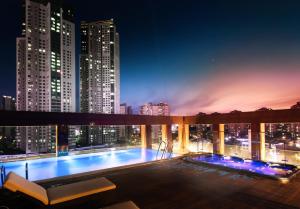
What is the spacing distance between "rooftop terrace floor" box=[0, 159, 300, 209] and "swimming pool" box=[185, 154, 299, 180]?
396 millimetres

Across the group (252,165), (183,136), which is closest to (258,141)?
(252,165)

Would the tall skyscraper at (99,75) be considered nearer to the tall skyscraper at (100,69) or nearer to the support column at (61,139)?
the tall skyscraper at (100,69)

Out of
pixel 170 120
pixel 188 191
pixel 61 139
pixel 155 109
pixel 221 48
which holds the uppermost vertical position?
pixel 221 48

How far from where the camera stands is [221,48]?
14.5m

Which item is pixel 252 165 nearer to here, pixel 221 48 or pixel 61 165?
pixel 61 165

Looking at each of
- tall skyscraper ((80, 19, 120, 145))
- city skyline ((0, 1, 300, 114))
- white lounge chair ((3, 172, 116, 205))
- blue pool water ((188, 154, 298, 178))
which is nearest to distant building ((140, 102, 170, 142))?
tall skyscraper ((80, 19, 120, 145))

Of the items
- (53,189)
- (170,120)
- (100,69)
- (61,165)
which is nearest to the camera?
(53,189)

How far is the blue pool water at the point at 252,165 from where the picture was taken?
632 centimetres

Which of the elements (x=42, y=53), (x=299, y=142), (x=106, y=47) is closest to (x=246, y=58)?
(x=299, y=142)

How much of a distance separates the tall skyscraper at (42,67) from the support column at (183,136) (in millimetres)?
32180

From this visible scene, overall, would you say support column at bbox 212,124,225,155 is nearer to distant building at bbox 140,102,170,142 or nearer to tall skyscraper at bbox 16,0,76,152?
distant building at bbox 140,102,170,142

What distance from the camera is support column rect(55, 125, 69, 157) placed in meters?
12.1

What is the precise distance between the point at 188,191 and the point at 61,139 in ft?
31.9

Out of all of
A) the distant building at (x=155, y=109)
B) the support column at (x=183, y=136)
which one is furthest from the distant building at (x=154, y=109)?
the support column at (x=183, y=136)
